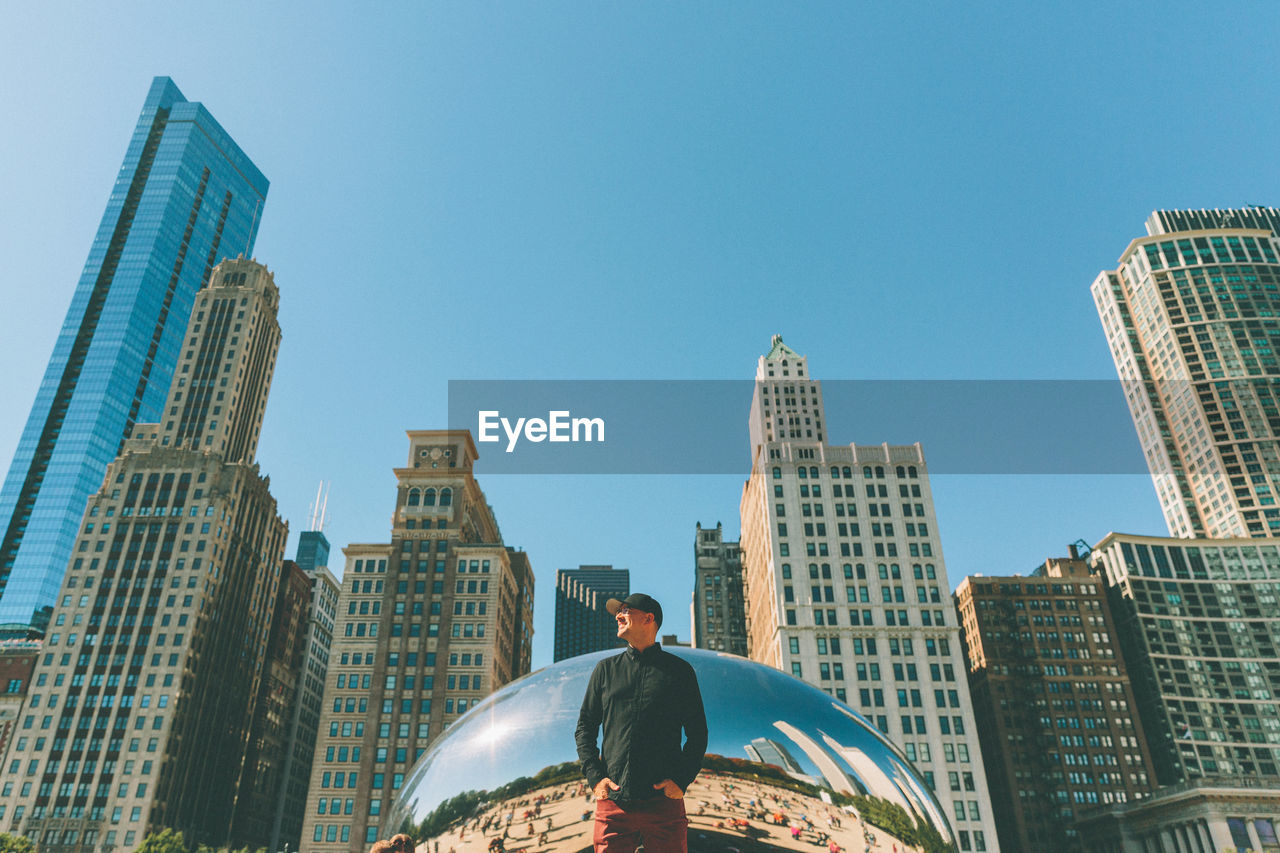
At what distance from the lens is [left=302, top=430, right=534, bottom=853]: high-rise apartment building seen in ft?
294

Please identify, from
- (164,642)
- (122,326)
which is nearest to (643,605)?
(164,642)

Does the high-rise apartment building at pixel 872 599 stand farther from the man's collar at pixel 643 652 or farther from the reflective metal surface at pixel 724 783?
the man's collar at pixel 643 652

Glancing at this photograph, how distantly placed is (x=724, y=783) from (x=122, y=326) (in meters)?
180

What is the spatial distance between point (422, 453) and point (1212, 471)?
484 ft

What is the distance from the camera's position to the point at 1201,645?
129375mm

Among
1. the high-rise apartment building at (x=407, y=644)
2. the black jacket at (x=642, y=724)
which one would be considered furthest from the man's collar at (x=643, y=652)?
the high-rise apartment building at (x=407, y=644)

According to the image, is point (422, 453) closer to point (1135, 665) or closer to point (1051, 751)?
point (1051, 751)

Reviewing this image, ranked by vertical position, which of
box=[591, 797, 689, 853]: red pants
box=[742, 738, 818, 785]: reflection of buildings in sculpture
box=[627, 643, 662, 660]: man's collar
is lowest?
box=[591, 797, 689, 853]: red pants

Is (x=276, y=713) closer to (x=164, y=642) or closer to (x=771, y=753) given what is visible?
(x=164, y=642)

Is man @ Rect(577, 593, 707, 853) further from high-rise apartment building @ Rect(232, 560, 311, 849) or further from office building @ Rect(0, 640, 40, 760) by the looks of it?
high-rise apartment building @ Rect(232, 560, 311, 849)

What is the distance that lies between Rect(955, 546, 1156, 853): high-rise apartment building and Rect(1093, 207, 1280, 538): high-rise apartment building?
147ft

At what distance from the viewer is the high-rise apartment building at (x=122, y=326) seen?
442ft

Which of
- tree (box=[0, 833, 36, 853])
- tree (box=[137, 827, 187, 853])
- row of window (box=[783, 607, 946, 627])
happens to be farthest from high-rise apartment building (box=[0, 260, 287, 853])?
row of window (box=[783, 607, 946, 627])

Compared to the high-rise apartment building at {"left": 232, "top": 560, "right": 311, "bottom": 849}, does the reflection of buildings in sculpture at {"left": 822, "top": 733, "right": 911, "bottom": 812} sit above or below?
below
